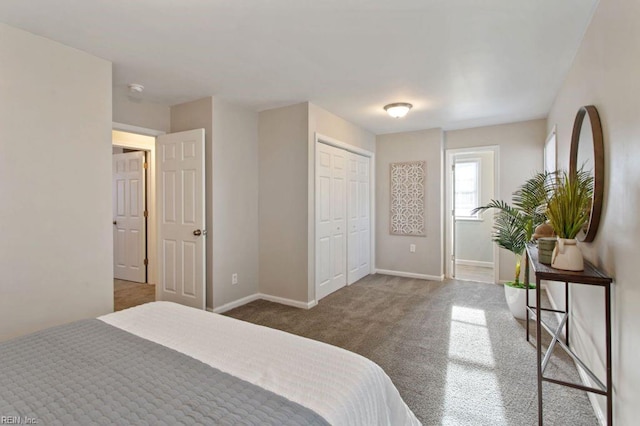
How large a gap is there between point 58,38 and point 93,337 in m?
2.12

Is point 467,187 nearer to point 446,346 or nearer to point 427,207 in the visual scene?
point 427,207

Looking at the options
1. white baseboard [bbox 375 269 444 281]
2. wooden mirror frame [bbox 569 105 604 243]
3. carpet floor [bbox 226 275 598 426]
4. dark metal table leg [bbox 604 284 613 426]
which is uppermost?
wooden mirror frame [bbox 569 105 604 243]

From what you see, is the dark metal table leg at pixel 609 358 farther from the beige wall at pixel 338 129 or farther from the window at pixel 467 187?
the window at pixel 467 187

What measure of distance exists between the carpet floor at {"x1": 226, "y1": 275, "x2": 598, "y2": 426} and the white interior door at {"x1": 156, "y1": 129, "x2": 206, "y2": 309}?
0.61 m

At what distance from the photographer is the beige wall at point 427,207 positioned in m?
4.93

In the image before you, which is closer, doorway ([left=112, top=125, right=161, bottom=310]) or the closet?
the closet

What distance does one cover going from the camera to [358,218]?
4.94 meters

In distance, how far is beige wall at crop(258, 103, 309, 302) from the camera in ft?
12.1

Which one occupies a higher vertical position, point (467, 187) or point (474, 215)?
point (467, 187)

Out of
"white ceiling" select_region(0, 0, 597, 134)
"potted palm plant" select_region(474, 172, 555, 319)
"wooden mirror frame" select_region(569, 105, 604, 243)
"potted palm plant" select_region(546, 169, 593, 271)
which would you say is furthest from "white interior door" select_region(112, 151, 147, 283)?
"wooden mirror frame" select_region(569, 105, 604, 243)

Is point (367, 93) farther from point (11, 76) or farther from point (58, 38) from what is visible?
point (11, 76)

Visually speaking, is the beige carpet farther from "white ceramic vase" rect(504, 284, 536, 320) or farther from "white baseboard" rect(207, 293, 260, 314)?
"white ceramic vase" rect(504, 284, 536, 320)

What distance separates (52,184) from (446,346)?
3293 mm

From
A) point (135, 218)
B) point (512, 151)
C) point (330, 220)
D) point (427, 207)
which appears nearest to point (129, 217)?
point (135, 218)
